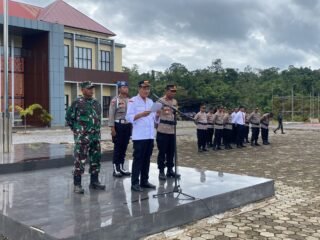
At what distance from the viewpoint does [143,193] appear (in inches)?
206

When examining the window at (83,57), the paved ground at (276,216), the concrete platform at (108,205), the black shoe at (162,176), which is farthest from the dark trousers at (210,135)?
the window at (83,57)

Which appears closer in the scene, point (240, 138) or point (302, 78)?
point (240, 138)

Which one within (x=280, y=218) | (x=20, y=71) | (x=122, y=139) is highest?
(x=20, y=71)

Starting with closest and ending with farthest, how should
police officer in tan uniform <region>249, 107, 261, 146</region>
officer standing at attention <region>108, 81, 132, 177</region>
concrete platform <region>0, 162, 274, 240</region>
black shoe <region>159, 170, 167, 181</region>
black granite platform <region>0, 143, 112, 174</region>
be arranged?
concrete platform <region>0, 162, 274, 240</region>
black shoe <region>159, 170, 167, 181</region>
officer standing at attention <region>108, 81, 132, 177</region>
black granite platform <region>0, 143, 112, 174</region>
police officer in tan uniform <region>249, 107, 261, 146</region>

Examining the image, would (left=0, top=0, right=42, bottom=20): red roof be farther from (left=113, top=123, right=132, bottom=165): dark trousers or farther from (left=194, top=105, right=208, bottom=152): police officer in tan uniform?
(left=113, top=123, right=132, bottom=165): dark trousers

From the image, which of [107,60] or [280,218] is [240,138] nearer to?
[280,218]

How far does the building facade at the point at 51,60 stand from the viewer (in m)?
28.8

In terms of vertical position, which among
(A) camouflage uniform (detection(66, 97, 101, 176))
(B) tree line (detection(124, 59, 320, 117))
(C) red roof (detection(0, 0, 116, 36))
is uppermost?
(C) red roof (detection(0, 0, 116, 36))

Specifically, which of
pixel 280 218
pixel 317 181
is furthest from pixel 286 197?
pixel 317 181

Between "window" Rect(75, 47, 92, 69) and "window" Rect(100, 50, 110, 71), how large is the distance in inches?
→ 50.0

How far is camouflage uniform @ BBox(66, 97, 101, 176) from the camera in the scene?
5156 millimetres

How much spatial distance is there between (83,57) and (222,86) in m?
18.1

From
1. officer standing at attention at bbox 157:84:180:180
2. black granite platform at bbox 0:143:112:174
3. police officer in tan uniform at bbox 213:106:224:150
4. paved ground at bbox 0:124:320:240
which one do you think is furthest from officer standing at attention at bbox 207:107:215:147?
officer standing at attention at bbox 157:84:180:180

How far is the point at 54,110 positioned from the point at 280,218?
25733mm
